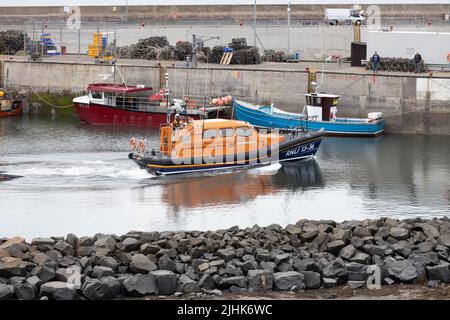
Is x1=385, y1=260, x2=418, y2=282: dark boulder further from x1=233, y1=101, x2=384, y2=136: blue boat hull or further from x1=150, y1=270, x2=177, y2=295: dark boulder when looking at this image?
x1=233, y1=101, x2=384, y2=136: blue boat hull

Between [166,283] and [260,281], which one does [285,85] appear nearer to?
[260,281]

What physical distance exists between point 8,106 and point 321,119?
1131 cm

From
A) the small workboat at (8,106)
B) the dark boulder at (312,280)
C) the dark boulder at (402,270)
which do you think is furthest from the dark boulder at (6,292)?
the small workboat at (8,106)

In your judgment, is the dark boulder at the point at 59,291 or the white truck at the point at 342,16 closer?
the dark boulder at the point at 59,291

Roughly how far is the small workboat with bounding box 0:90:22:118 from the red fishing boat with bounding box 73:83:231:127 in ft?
9.15

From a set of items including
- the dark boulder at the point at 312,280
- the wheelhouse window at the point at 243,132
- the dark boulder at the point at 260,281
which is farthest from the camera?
the wheelhouse window at the point at 243,132

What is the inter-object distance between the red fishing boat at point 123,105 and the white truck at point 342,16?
12.6 m

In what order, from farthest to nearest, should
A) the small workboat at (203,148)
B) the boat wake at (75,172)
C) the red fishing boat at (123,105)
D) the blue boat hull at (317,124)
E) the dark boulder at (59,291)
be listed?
the red fishing boat at (123,105), the blue boat hull at (317,124), the small workboat at (203,148), the boat wake at (75,172), the dark boulder at (59,291)

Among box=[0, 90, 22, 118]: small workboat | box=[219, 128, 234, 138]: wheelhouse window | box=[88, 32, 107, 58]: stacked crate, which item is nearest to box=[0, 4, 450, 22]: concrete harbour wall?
box=[88, 32, 107, 58]: stacked crate

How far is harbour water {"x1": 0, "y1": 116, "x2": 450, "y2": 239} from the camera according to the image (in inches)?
877

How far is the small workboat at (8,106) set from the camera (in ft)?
127

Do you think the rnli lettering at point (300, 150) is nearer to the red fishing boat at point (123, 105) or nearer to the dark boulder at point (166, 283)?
the red fishing boat at point (123, 105)
